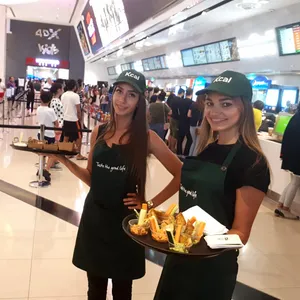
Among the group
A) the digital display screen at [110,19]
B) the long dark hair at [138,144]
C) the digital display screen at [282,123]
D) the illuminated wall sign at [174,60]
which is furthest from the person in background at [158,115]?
the long dark hair at [138,144]

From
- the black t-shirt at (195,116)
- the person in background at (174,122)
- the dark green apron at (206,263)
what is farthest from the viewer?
the person in background at (174,122)

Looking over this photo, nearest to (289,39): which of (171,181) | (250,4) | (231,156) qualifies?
(250,4)

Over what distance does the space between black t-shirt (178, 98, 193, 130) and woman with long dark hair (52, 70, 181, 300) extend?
7.39 m

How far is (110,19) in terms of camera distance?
1259cm

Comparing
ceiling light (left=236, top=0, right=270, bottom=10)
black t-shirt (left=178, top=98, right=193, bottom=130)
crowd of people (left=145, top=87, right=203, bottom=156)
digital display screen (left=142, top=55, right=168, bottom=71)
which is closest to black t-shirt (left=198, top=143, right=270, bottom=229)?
ceiling light (left=236, top=0, right=270, bottom=10)

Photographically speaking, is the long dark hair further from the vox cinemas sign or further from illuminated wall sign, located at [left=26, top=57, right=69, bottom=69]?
the vox cinemas sign

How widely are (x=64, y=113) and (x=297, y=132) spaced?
4570 millimetres

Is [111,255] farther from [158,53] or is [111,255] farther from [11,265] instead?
[158,53]

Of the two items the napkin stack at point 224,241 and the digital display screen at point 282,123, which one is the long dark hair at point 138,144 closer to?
the napkin stack at point 224,241

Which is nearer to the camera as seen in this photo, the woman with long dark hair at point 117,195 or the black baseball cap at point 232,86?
the black baseball cap at point 232,86

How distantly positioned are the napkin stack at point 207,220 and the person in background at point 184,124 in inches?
314

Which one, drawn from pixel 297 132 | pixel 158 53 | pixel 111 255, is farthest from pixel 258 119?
pixel 158 53

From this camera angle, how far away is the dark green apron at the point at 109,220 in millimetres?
1909

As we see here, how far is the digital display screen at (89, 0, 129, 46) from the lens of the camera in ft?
34.5
